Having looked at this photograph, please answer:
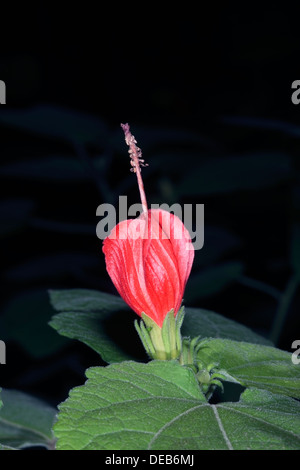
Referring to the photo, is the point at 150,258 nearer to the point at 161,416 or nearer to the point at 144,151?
the point at 161,416

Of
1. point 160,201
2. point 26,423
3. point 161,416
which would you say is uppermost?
point 160,201

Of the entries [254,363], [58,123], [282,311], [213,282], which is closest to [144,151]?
[58,123]

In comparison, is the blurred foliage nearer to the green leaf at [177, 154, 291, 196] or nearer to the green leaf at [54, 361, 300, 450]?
the green leaf at [177, 154, 291, 196]

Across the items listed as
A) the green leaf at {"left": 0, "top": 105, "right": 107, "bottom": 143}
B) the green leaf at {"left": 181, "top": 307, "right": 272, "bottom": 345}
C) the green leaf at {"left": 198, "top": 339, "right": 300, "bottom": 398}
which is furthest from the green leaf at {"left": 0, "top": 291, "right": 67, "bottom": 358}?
the green leaf at {"left": 198, "top": 339, "right": 300, "bottom": 398}

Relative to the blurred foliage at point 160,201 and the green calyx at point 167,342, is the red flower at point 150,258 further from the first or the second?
the blurred foliage at point 160,201

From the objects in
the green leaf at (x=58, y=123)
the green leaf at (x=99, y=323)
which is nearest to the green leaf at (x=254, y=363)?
the green leaf at (x=99, y=323)

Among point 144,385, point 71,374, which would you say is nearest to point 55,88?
point 71,374
